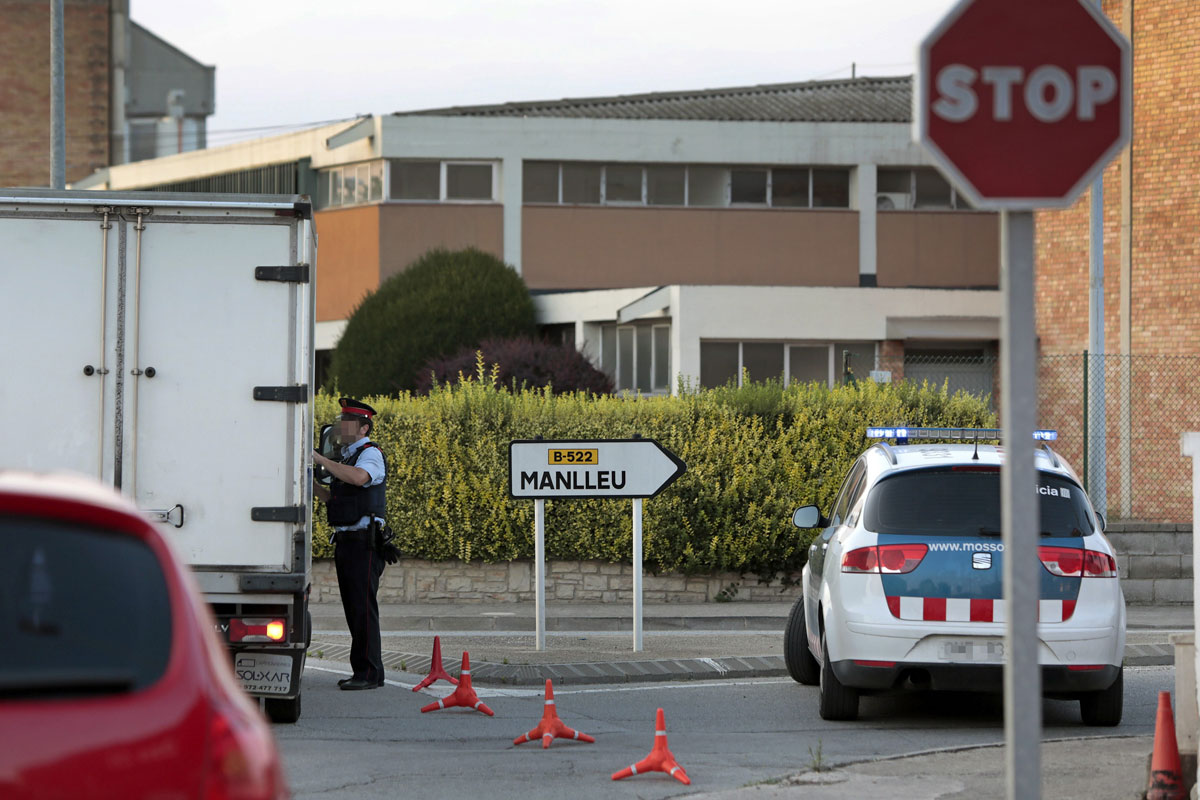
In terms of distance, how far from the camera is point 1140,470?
21.2 m

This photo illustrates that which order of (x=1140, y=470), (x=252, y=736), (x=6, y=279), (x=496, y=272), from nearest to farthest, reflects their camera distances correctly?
(x=252, y=736) → (x=6, y=279) → (x=1140, y=470) → (x=496, y=272)

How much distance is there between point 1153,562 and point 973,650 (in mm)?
9471

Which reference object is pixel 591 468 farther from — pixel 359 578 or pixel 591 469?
pixel 359 578

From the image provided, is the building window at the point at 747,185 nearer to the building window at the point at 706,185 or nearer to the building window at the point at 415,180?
the building window at the point at 706,185

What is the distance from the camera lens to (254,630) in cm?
922

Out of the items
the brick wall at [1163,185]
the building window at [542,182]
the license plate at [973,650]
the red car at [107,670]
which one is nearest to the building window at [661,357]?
the building window at [542,182]

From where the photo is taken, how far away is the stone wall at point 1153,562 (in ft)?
58.2

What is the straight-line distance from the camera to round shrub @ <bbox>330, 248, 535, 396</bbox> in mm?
36938

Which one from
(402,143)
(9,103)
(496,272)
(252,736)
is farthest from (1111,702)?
(9,103)

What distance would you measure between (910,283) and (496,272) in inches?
468

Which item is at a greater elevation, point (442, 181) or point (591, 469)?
point (442, 181)

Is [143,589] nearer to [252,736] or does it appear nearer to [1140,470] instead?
[252,736]

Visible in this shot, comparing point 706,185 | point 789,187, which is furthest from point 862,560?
point 789,187

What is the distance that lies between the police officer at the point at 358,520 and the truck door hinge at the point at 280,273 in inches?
76.6
